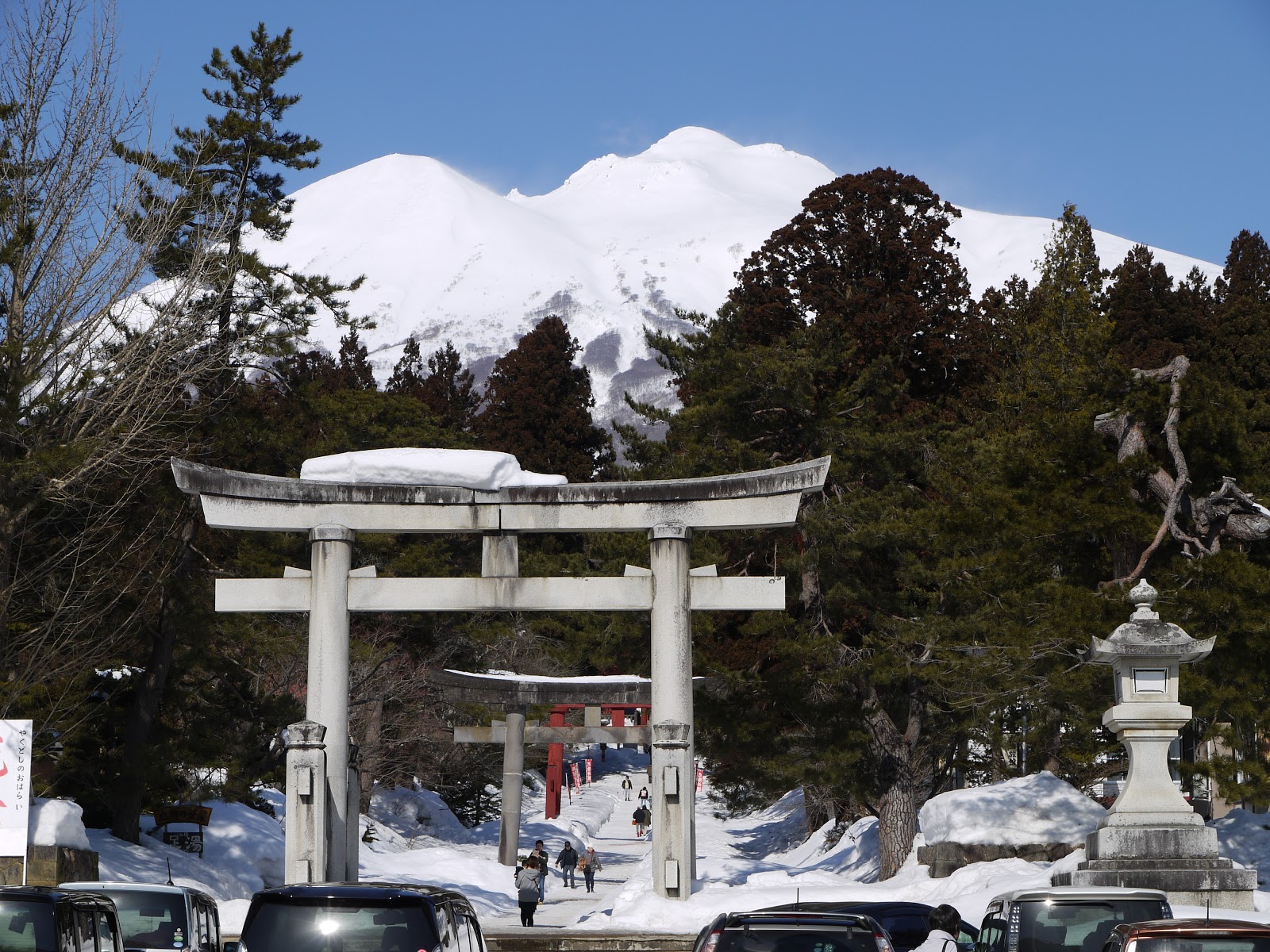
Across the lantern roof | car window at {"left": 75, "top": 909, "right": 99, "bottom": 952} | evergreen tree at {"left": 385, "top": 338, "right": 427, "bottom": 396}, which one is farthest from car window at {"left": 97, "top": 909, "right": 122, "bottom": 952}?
evergreen tree at {"left": 385, "top": 338, "right": 427, "bottom": 396}

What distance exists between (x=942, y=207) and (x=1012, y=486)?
20851 millimetres

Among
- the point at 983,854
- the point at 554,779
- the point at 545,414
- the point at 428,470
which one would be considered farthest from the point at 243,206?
the point at 545,414

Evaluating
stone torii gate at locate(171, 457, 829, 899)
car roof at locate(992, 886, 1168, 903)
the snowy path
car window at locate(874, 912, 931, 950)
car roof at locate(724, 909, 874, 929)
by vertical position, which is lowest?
the snowy path

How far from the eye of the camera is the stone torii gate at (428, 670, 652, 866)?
39.6m

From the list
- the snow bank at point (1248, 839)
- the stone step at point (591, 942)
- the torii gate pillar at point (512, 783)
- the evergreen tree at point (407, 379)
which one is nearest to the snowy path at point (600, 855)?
the torii gate pillar at point (512, 783)

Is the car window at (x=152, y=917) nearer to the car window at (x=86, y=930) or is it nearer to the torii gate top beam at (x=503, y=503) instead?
the car window at (x=86, y=930)

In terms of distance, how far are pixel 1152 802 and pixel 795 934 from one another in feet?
37.8

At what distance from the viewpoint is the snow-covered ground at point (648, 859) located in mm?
21453

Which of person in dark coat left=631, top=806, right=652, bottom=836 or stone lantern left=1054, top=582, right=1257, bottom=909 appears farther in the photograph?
person in dark coat left=631, top=806, right=652, bottom=836

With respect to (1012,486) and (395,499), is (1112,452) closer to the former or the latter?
(1012,486)

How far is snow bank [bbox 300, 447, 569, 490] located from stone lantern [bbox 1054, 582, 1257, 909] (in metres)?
9.32

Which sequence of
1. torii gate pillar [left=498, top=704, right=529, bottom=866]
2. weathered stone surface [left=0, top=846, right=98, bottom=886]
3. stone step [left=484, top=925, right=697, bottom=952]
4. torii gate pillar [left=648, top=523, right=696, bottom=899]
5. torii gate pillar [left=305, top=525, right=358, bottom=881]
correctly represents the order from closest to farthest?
stone step [left=484, top=925, right=697, bottom=952] < weathered stone surface [left=0, top=846, right=98, bottom=886] < torii gate pillar [left=648, top=523, right=696, bottom=899] < torii gate pillar [left=305, top=525, right=358, bottom=881] < torii gate pillar [left=498, top=704, right=529, bottom=866]

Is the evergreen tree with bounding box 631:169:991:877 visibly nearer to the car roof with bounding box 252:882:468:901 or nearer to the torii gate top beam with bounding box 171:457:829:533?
the torii gate top beam with bounding box 171:457:829:533

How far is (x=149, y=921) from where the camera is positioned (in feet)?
43.9
